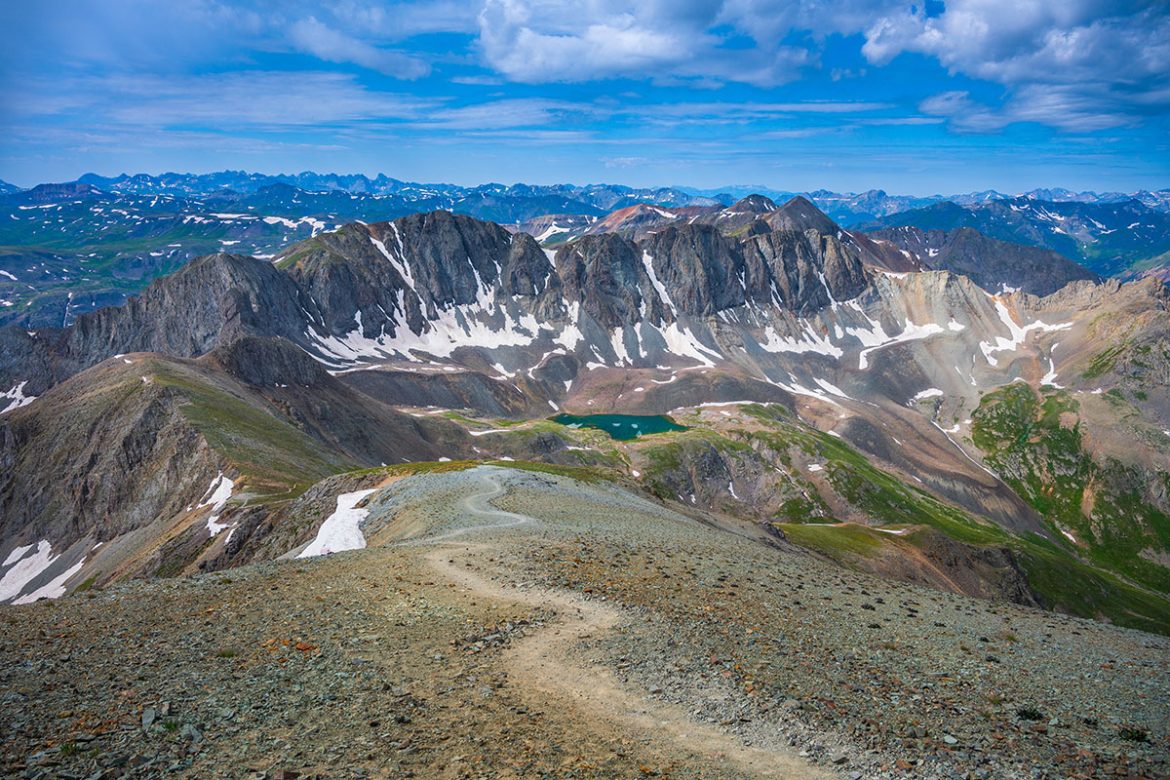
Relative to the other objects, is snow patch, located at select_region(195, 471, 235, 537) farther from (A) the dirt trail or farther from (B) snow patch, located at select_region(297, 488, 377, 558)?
(A) the dirt trail

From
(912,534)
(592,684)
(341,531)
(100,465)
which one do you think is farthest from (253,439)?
(912,534)

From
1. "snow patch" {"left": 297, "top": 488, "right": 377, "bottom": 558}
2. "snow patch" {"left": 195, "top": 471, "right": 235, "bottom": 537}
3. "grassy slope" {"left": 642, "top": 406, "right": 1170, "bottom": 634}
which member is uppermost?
"snow patch" {"left": 297, "top": 488, "right": 377, "bottom": 558}

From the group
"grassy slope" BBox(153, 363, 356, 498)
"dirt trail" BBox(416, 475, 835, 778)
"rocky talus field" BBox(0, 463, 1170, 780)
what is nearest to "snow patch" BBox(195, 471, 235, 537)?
"grassy slope" BBox(153, 363, 356, 498)

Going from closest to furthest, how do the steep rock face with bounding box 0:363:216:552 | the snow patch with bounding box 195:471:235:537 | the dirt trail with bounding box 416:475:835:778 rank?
the dirt trail with bounding box 416:475:835:778 < the snow patch with bounding box 195:471:235:537 < the steep rock face with bounding box 0:363:216:552

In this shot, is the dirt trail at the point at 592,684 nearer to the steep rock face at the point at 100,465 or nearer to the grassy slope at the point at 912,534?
the grassy slope at the point at 912,534

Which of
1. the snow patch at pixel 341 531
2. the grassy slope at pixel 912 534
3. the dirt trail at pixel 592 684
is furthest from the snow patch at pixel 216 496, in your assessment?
the dirt trail at pixel 592 684

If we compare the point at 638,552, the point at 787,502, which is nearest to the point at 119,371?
Result: the point at 638,552

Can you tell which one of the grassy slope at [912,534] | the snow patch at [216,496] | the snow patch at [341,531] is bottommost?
the grassy slope at [912,534]
